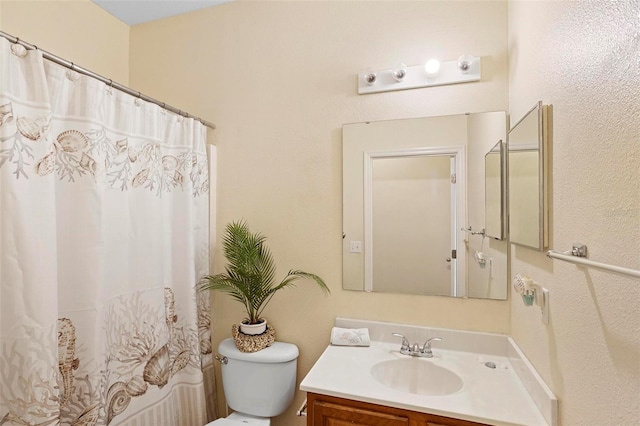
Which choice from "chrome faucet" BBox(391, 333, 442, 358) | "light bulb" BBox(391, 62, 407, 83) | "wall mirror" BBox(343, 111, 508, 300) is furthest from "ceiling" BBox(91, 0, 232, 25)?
"chrome faucet" BBox(391, 333, 442, 358)

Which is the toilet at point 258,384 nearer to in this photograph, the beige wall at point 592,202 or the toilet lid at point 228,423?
the toilet lid at point 228,423

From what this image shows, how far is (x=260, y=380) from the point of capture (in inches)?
64.3

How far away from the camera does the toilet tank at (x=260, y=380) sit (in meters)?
1.63

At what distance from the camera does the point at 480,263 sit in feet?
5.09

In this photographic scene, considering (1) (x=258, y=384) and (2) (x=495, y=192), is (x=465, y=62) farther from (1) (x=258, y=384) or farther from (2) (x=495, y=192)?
(1) (x=258, y=384)

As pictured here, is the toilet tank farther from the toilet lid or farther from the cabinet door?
the cabinet door

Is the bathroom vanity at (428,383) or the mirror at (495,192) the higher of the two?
the mirror at (495,192)

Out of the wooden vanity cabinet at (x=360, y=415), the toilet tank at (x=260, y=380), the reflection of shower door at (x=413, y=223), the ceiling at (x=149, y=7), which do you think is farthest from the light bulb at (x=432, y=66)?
the toilet tank at (x=260, y=380)

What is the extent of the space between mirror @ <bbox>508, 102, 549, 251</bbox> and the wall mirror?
0.19 metres

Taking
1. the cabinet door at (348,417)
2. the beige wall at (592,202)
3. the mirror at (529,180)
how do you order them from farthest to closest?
the cabinet door at (348,417) < the mirror at (529,180) < the beige wall at (592,202)

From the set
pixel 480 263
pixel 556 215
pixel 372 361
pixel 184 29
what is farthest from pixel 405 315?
pixel 184 29

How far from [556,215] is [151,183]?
165 centimetres

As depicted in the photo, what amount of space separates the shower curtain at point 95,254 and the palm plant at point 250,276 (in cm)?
20

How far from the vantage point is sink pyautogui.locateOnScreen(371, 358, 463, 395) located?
143 cm
